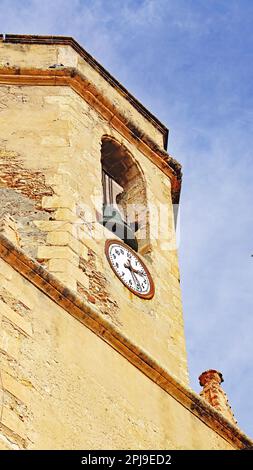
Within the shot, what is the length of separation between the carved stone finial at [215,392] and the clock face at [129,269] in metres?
0.95

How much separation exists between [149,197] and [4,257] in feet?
13.4

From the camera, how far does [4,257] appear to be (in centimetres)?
802

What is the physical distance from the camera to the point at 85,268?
9.43m

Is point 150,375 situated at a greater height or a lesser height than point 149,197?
lesser

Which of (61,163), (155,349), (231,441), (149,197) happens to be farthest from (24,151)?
(231,441)

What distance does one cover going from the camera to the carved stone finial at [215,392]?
9555 millimetres

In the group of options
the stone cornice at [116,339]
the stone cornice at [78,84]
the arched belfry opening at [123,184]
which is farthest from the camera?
the stone cornice at [78,84]

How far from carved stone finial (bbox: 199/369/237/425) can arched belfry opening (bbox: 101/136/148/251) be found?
2063 mm

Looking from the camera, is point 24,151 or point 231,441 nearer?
point 231,441

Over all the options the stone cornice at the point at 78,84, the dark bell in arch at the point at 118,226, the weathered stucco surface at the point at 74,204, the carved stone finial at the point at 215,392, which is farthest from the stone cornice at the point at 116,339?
the stone cornice at the point at 78,84

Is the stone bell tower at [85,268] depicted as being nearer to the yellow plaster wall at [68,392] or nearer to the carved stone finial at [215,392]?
the yellow plaster wall at [68,392]

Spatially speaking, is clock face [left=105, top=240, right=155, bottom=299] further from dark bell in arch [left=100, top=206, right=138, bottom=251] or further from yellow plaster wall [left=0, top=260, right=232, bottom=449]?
yellow plaster wall [left=0, top=260, right=232, bottom=449]
